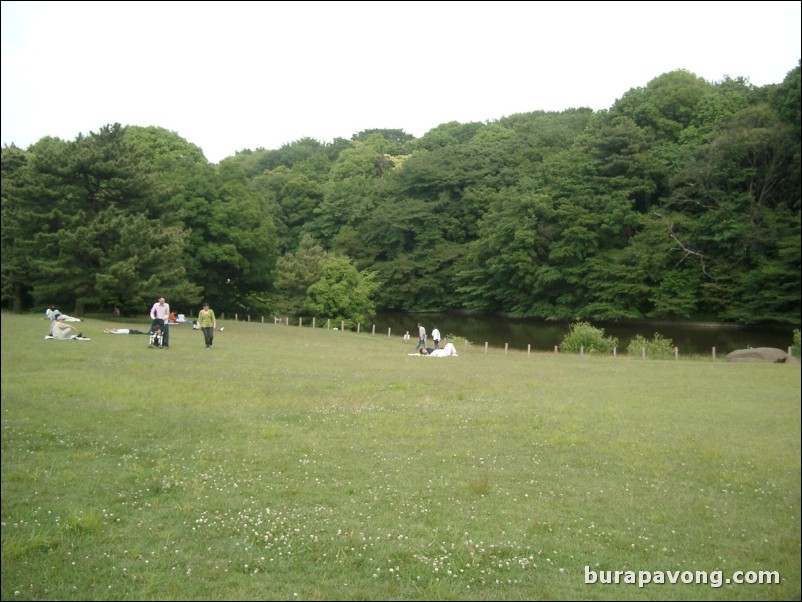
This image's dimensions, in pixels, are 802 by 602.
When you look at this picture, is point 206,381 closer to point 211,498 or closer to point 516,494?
point 211,498

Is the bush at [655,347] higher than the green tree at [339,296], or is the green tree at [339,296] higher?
the green tree at [339,296]

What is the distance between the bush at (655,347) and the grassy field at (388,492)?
15.7 metres

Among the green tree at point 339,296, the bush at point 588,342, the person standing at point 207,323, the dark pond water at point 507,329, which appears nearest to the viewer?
the person standing at point 207,323

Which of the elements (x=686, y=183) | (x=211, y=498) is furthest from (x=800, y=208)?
(x=211, y=498)

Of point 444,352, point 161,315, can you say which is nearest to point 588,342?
point 444,352

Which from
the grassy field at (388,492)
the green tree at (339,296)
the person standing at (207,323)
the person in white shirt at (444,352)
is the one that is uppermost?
the green tree at (339,296)

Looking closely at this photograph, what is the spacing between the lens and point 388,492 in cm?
819

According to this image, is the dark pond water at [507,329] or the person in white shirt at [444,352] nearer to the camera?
the person in white shirt at [444,352]

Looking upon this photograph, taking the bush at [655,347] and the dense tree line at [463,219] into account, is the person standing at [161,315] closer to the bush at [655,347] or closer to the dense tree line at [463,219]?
the dense tree line at [463,219]

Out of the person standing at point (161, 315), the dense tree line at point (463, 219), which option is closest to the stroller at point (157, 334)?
the person standing at point (161, 315)

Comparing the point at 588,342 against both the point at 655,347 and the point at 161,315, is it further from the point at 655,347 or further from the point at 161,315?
the point at 161,315

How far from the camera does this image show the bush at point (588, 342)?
35.4 m

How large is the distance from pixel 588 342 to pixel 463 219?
43.1m

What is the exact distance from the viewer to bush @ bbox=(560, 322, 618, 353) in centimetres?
3541
